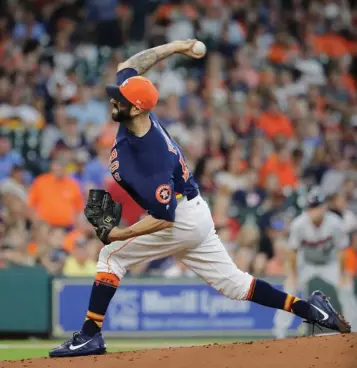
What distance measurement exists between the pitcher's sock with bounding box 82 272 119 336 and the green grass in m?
2.97

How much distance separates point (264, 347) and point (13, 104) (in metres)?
7.99

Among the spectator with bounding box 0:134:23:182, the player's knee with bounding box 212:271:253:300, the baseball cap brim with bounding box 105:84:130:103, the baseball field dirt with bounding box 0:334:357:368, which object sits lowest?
the baseball field dirt with bounding box 0:334:357:368

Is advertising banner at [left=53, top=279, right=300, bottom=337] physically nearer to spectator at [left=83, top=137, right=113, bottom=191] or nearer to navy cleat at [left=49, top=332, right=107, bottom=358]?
spectator at [left=83, top=137, right=113, bottom=191]

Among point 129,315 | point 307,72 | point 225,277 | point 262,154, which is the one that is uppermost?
point 307,72

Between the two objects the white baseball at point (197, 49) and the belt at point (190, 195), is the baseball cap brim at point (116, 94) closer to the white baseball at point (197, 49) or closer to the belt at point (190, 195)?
the belt at point (190, 195)

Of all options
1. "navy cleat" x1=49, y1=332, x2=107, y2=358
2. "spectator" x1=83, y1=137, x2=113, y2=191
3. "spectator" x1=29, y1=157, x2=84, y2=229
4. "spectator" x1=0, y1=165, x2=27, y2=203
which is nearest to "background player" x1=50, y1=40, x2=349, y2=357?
"navy cleat" x1=49, y1=332, x2=107, y2=358

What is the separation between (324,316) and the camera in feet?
25.3

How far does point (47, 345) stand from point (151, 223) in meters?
4.74

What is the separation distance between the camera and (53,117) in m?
14.5

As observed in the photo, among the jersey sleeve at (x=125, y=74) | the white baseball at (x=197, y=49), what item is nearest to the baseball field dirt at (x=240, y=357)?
the jersey sleeve at (x=125, y=74)

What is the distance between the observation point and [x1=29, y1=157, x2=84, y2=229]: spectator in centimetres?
1299

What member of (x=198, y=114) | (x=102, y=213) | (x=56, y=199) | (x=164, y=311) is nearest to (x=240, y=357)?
(x=102, y=213)

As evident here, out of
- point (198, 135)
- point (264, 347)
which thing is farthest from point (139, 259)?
point (198, 135)

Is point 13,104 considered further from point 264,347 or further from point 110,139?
point 264,347
